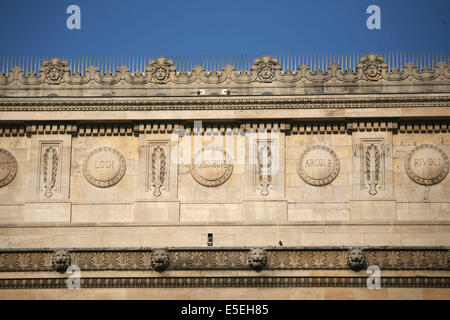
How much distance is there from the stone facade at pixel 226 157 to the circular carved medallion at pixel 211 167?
44mm

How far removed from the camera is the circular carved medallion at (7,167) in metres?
36.1

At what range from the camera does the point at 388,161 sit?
3550 cm

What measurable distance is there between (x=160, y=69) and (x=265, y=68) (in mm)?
3317

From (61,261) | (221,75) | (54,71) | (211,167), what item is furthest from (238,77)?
(61,261)

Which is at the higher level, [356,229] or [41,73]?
[41,73]

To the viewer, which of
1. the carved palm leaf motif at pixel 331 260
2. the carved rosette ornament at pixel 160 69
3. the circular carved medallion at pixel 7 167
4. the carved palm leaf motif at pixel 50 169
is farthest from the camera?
the carved rosette ornament at pixel 160 69

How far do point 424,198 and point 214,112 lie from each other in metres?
7.00

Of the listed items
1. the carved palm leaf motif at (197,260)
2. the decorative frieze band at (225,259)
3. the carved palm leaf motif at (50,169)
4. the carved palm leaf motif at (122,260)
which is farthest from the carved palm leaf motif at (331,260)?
the carved palm leaf motif at (50,169)

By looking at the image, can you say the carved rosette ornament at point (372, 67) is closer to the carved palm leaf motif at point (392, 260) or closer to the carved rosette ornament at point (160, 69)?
the carved rosette ornament at point (160, 69)

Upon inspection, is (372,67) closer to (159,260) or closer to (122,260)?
(159,260)
